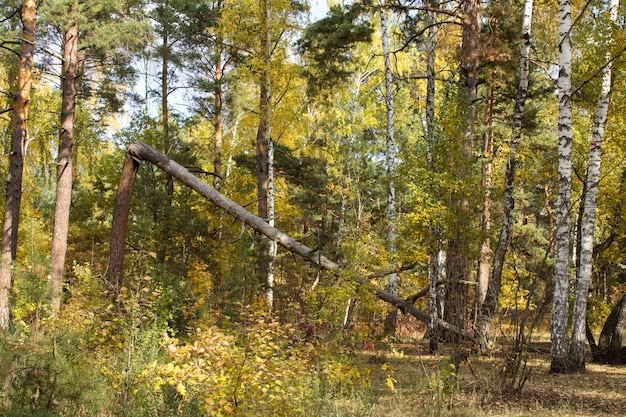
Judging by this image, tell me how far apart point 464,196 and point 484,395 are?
11.4ft

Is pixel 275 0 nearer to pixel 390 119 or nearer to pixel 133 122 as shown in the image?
pixel 390 119

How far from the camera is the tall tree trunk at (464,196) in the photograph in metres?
8.48

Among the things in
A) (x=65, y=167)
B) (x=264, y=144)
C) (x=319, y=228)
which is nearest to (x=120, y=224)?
(x=65, y=167)

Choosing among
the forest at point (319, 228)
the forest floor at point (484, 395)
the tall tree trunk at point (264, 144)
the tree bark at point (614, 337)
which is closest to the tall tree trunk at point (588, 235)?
the forest at point (319, 228)

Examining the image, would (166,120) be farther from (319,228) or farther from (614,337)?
(614,337)

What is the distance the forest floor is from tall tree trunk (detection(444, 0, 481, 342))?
69 centimetres

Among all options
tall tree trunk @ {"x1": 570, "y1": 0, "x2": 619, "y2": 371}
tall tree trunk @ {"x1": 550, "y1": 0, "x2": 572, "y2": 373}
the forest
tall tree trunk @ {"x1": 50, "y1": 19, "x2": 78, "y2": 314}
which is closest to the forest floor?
the forest

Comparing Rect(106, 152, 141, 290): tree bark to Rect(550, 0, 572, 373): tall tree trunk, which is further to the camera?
Rect(550, 0, 572, 373): tall tree trunk

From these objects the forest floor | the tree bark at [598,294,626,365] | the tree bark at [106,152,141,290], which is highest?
the tree bark at [106,152,141,290]

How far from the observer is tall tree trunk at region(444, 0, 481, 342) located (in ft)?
27.8

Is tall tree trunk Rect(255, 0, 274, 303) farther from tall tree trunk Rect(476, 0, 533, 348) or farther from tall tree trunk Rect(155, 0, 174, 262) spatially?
tall tree trunk Rect(476, 0, 533, 348)

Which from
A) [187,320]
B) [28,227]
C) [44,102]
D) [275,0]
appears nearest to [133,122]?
[28,227]

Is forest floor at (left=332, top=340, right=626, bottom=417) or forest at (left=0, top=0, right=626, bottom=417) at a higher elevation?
forest at (left=0, top=0, right=626, bottom=417)

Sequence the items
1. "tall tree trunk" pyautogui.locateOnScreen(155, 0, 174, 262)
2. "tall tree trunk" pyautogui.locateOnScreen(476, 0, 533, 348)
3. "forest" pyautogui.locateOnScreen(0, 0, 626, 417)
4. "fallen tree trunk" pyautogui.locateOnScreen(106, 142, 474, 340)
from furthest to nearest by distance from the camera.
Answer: "tall tree trunk" pyautogui.locateOnScreen(155, 0, 174, 262) < "tall tree trunk" pyautogui.locateOnScreen(476, 0, 533, 348) < "fallen tree trunk" pyautogui.locateOnScreen(106, 142, 474, 340) < "forest" pyautogui.locateOnScreen(0, 0, 626, 417)
